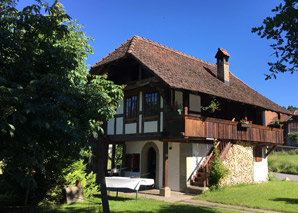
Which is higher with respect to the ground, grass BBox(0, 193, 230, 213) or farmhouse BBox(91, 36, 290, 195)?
farmhouse BBox(91, 36, 290, 195)

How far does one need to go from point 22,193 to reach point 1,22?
6652 millimetres

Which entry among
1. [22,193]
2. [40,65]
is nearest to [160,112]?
[22,193]

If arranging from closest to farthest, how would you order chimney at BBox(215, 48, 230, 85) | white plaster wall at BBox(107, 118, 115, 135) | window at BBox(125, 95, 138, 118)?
window at BBox(125, 95, 138, 118), white plaster wall at BBox(107, 118, 115, 135), chimney at BBox(215, 48, 230, 85)

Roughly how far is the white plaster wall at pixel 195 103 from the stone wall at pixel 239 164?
10.2ft

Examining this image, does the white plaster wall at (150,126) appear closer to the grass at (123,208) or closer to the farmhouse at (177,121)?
the farmhouse at (177,121)

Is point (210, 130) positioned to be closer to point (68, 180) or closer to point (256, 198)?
point (256, 198)

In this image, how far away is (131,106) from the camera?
612 inches

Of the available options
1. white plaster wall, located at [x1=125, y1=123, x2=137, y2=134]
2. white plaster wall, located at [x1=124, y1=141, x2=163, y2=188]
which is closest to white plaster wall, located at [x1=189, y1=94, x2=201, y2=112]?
white plaster wall, located at [x1=124, y1=141, x2=163, y2=188]

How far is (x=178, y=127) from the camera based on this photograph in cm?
1256

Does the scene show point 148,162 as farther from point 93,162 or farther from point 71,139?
point 71,139

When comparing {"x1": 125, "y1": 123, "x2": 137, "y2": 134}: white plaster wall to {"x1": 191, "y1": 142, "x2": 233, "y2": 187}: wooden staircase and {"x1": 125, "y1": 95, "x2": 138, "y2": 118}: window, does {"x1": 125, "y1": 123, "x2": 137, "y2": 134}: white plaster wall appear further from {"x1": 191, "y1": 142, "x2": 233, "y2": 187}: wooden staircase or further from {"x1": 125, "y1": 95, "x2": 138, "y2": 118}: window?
{"x1": 191, "y1": 142, "x2": 233, "y2": 187}: wooden staircase

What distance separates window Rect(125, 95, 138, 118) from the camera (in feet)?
50.2

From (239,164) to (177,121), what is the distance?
5.82 m

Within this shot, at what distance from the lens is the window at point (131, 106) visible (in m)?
15.3
